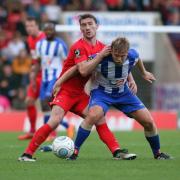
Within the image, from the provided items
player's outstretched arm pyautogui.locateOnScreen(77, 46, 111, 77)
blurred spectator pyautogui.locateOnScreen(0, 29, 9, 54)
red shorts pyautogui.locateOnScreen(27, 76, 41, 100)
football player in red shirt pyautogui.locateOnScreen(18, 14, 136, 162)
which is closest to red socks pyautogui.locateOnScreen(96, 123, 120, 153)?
football player in red shirt pyautogui.locateOnScreen(18, 14, 136, 162)

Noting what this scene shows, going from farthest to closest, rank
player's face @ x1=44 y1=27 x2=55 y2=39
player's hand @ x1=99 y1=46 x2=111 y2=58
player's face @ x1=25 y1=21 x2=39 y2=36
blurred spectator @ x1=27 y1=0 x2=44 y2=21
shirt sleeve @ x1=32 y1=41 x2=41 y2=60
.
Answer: blurred spectator @ x1=27 y1=0 x2=44 y2=21, player's face @ x1=25 y1=21 x2=39 y2=36, shirt sleeve @ x1=32 y1=41 x2=41 y2=60, player's face @ x1=44 y1=27 x2=55 y2=39, player's hand @ x1=99 y1=46 x2=111 y2=58

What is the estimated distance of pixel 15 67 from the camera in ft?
71.6

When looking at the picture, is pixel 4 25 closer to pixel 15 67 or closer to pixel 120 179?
pixel 15 67

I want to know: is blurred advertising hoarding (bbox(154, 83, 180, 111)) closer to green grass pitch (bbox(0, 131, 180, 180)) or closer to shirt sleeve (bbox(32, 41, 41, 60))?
shirt sleeve (bbox(32, 41, 41, 60))

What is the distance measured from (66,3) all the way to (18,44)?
2.72m

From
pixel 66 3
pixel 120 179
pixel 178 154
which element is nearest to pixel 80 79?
pixel 178 154

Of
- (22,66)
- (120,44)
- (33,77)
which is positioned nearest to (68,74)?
(120,44)

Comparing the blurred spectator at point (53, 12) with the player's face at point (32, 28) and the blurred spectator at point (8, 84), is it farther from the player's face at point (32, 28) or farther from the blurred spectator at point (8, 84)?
the player's face at point (32, 28)

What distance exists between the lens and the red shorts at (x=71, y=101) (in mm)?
10680

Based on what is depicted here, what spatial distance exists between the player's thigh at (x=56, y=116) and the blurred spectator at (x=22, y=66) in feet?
36.2

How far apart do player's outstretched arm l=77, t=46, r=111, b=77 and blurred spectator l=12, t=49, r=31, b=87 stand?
37.7 feet

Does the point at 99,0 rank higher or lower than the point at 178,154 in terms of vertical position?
higher

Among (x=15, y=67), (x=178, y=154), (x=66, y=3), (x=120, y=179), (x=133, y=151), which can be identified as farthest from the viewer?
Result: (x=66, y=3)

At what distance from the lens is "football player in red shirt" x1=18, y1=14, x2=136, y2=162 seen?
10273 mm
